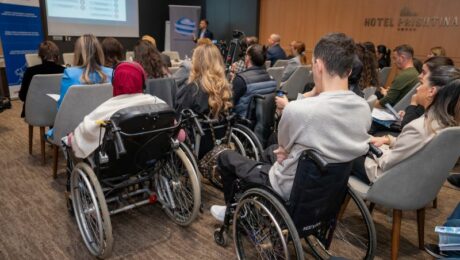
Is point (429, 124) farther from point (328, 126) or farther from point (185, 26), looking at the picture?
point (185, 26)

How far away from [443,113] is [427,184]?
375 millimetres

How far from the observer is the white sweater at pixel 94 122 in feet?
5.68

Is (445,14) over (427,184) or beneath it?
over

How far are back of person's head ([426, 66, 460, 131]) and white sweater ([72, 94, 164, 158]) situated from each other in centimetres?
148

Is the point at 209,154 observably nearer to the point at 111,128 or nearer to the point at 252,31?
the point at 111,128

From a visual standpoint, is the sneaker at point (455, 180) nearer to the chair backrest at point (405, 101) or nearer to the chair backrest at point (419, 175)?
the chair backrest at point (419, 175)

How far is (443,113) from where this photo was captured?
169cm

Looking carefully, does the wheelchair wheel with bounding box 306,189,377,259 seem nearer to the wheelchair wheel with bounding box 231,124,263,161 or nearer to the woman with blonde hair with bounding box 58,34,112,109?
the wheelchair wheel with bounding box 231,124,263,161

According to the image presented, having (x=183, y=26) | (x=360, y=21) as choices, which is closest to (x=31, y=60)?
(x=183, y=26)

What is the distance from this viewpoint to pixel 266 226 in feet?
5.11

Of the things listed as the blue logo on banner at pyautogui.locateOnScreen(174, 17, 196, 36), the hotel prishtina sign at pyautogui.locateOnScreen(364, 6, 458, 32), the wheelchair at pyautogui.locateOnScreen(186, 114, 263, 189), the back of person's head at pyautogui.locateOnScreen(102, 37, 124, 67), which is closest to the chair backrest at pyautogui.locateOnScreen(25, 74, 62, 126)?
the back of person's head at pyautogui.locateOnScreen(102, 37, 124, 67)

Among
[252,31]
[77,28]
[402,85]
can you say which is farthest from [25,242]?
[252,31]

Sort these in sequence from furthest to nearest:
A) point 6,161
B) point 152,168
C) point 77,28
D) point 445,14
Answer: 1. point 77,28
2. point 445,14
3. point 6,161
4. point 152,168

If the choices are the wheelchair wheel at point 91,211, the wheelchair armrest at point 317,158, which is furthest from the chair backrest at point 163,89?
the wheelchair armrest at point 317,158
